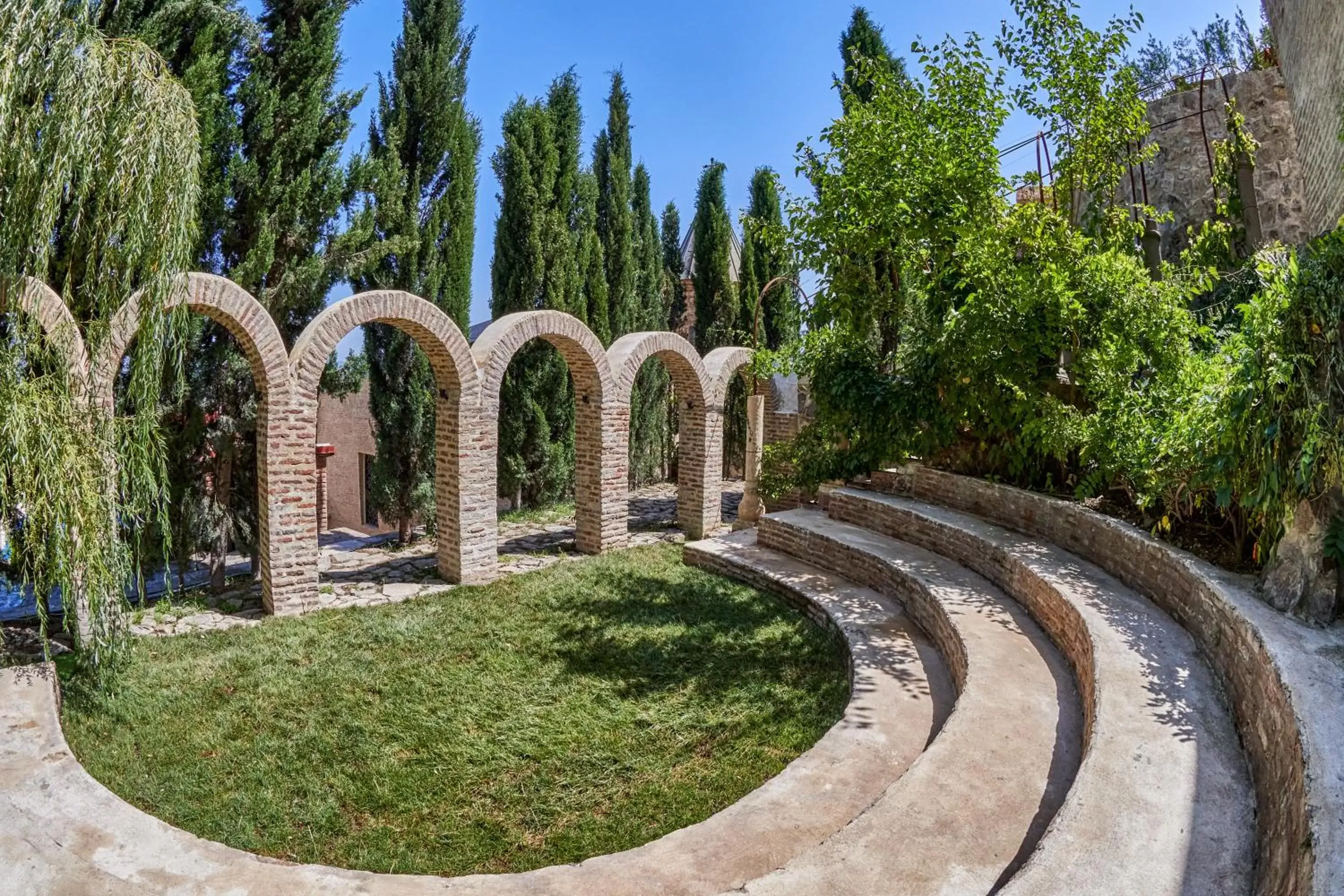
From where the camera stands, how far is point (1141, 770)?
2914 mm

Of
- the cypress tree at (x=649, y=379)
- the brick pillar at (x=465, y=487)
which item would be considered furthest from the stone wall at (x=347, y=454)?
the brick pillar at (x=465, y=487)

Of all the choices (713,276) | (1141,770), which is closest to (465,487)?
(1141,770)

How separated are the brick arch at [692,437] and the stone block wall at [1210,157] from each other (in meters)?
5.80

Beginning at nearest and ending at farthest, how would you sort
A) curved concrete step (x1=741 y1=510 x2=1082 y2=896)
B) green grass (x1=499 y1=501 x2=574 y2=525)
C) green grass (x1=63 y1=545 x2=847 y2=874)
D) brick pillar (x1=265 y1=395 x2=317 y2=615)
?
1. curved concrete step (x1=741 y1=510 x2=1082 y2=896)
2. green grass (x1=63 y1=545 x2=847 y2=874)
3. brick pillar (x1=265 y1=395 x2=317 y2=615)
4. green grass (x1=499 y1=501 x2=574 y2=525)

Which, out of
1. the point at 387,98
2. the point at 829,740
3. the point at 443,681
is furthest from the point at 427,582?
the point at 387,98

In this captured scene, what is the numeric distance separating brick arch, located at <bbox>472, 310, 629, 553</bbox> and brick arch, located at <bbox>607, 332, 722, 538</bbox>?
697mm

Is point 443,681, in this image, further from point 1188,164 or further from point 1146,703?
point 1188,164

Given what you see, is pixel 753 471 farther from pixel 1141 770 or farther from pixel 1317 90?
pixel 1141 770

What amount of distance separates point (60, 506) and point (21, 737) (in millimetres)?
1272

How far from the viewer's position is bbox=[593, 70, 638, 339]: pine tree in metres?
14.0

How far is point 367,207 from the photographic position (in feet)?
30.9

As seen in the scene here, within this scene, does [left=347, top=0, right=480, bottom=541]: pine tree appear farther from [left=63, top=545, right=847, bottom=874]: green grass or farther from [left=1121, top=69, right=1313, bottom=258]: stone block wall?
[left=1121, top=69, right=1313, bottom=258]: stone block wall

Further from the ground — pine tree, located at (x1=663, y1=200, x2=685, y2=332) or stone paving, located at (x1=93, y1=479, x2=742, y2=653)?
pine tree, located at (x1=663, y1=200, x2=685, y2=332)

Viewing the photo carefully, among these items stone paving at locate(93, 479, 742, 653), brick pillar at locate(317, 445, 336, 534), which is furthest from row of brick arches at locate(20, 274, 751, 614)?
brick pillar at locate(317, 445, 336, 534)
